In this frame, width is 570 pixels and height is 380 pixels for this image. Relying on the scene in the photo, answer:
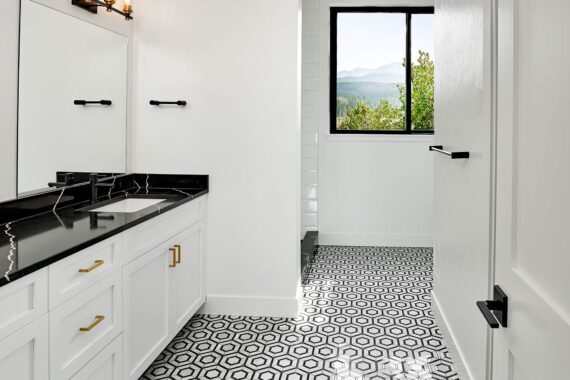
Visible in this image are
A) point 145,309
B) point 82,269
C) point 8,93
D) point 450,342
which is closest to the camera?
point 82,269

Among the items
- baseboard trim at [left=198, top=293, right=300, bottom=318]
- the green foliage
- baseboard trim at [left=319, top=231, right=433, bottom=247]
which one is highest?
the green foliage

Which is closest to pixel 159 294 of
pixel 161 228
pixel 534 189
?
pixel 161 228

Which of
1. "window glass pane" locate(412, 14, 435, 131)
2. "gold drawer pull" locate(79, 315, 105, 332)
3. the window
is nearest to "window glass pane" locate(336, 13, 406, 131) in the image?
the window

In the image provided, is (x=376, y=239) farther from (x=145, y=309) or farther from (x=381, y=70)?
(x=145, y=309)

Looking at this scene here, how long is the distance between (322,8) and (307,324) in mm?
3435

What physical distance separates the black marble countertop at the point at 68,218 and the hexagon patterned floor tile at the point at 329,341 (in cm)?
80

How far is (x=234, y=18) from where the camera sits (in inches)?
126

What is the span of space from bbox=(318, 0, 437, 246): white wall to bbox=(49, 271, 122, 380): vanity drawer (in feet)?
11.7

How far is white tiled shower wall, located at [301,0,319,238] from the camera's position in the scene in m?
5.25

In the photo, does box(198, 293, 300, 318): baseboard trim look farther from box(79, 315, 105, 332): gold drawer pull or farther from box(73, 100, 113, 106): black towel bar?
box(79, 315, 105, 332): gold drawer pull

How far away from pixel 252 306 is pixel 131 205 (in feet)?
3.37

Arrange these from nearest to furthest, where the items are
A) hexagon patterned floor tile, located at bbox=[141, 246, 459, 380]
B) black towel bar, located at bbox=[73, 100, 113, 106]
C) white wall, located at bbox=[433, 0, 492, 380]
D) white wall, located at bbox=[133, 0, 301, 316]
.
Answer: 1. white wall, located at bbox=[433, 0, 492, 380]
2. hexagon patterned floor tile, located at bbox=[141, 246, 459, 380]
3. black towel bar, located at bbox=[73, 100, 113, 106]
4. white wall, located at bbox=[133, 0, 301, 316]

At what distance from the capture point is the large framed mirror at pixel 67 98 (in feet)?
Answer: 7.35

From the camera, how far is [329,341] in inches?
114
